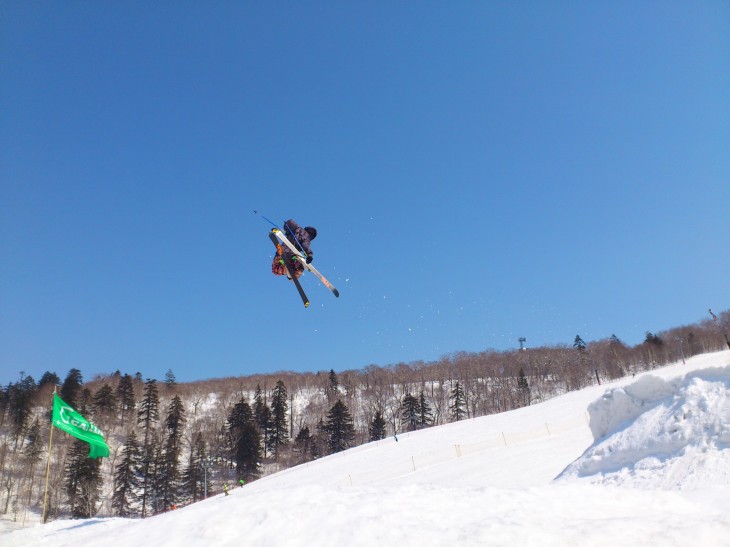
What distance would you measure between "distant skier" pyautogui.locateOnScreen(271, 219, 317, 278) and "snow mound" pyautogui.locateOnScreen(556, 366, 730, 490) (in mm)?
10659

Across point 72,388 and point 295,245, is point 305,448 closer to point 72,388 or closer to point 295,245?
point 72,388

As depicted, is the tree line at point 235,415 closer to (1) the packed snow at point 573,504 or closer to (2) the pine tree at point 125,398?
(2) the pine tree at point 125,398

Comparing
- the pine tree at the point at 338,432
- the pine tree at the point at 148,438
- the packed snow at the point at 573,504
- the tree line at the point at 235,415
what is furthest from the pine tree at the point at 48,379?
the packed snow at the point at 573,504

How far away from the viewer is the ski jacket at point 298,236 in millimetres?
16497

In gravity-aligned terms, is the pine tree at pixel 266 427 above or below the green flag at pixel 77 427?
below

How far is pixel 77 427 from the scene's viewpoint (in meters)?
22.2

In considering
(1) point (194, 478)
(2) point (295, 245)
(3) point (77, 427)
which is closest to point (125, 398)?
(1) point (194, 478)

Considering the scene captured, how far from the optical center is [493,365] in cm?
11456

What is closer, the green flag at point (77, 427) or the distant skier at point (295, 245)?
the distant skier at point (295, 245)

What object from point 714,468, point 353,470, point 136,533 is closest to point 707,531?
point 714,468

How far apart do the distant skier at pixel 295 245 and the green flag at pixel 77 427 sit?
13.1m

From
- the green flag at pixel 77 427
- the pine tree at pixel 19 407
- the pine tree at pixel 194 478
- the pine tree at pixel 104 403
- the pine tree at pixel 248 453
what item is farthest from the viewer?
the pine tree at pixel 104 403

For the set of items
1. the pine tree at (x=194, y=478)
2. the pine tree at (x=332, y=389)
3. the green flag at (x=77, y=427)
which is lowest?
the pine tree at (x=194, y=478)

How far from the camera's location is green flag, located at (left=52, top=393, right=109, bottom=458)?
21.7m
